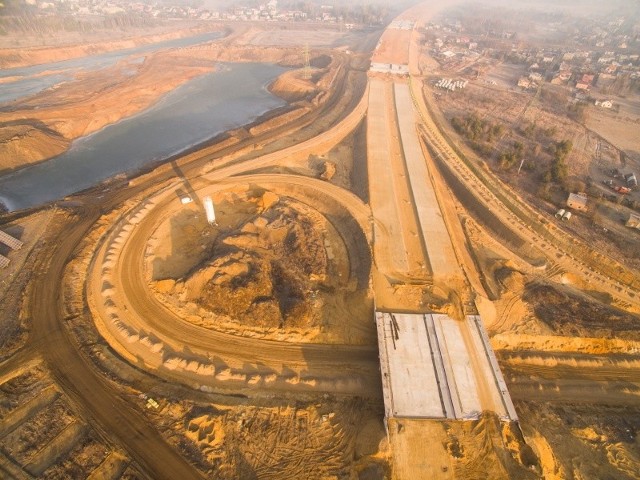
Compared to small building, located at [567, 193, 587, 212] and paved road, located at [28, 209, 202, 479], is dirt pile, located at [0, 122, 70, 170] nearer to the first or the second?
paved road, located at [28, 209, 202, 479]

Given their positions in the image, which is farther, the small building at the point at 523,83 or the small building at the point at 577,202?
the small building at the point at 523,83

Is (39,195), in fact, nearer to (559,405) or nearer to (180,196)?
(180,196)

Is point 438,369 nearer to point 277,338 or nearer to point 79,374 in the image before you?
point 277,338

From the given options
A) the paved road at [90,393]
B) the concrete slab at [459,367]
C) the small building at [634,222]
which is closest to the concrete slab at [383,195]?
the concrete slab at [459,367]

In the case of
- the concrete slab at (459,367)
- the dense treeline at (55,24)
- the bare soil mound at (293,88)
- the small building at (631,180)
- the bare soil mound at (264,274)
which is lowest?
the small building at (631,180)

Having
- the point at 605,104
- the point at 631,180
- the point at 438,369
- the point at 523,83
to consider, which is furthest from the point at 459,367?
the point at 523,83

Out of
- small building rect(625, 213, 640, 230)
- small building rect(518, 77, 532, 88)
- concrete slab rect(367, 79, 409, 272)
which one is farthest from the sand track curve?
small building rect(518, 77, 532, 88)

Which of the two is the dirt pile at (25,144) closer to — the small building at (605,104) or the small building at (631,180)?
the small building at (631,180)
